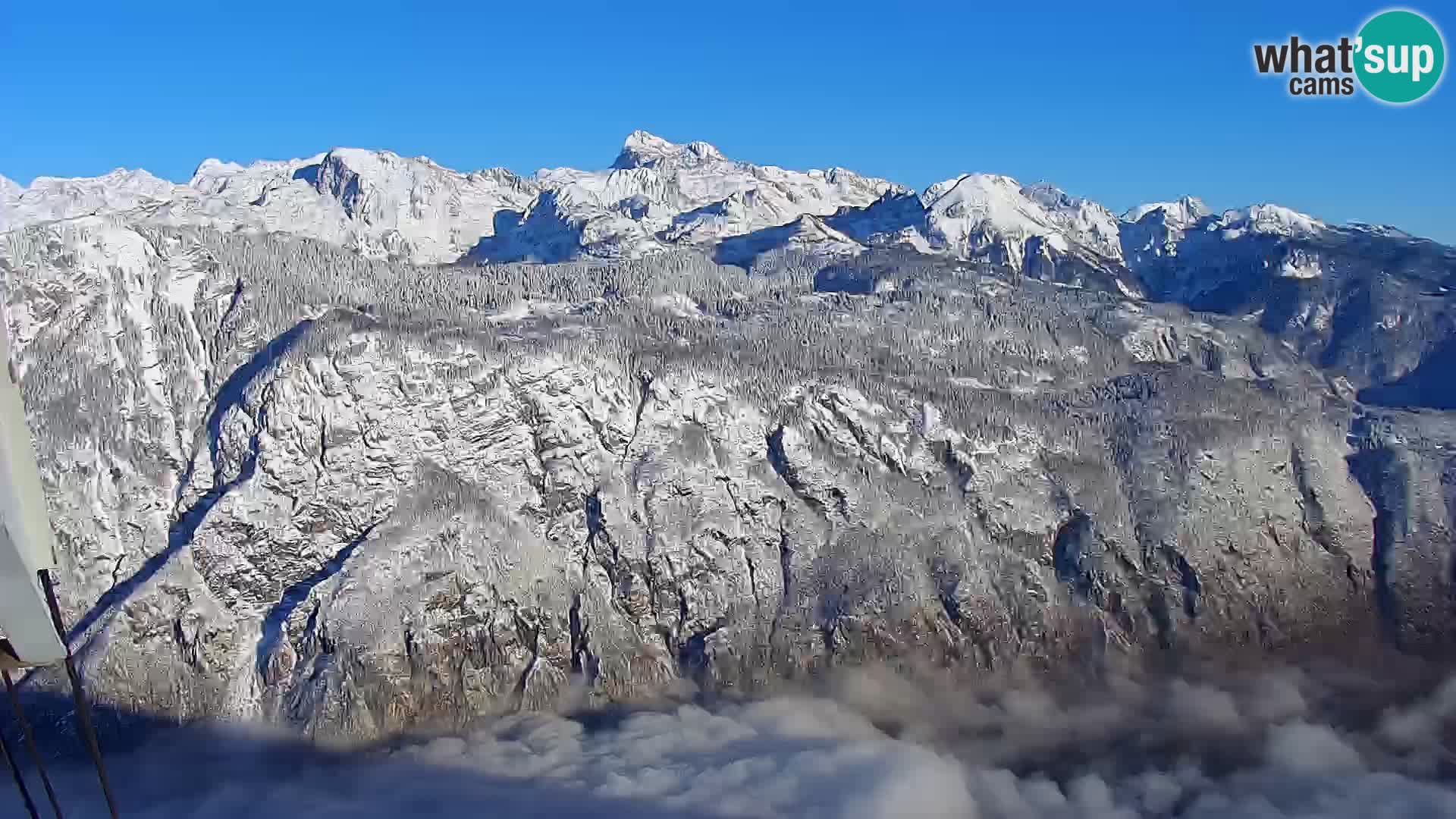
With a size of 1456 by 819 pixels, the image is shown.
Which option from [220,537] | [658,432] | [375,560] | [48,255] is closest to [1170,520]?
[658,432]

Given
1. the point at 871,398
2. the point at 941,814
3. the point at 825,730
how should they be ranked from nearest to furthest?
1. the point at 941,814
2. the point at 825,730
3. the point at 871,398

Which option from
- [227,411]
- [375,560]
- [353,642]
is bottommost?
[353,642]

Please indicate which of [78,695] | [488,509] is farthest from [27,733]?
[488,509]

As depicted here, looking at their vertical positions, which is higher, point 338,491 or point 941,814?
point 338,491

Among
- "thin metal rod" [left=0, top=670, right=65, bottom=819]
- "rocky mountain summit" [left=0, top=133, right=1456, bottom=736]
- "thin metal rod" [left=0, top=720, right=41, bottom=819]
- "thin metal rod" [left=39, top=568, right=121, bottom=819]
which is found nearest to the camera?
"thin metal rod" [left=39, top=568, right=121, bottom=819]

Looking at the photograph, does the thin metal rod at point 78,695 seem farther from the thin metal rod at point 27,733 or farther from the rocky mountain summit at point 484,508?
the rocky mountain summit at point 484,508

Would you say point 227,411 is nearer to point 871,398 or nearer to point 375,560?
point 375,560

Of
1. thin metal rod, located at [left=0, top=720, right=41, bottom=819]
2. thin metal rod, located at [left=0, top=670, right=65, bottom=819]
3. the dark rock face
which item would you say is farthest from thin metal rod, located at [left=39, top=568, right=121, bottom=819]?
the dark rock face

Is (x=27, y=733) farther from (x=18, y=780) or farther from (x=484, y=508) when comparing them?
(x=484, y=508)

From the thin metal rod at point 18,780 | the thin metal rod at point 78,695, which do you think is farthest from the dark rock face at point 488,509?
the thin metal rod at point 78,695

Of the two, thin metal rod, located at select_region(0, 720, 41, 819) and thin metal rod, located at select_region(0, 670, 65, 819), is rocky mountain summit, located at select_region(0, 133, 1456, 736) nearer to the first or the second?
thin metal rod, located at select_region(0, 720, 41, 819)

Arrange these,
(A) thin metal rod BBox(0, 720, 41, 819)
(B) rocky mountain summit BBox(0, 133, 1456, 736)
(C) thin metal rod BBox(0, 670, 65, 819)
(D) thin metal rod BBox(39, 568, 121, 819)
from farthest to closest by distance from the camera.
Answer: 1. (B) rocky mountain summit BBox(0, 133, 1456, 736)
2. (A) thin metal rod BBox(0, 720, 41, 819)
3. (C) thin metal rod BBox(0, 670, 65, 819)
4. (D) thin metal rod BBox(39, 568, 121, 819)
